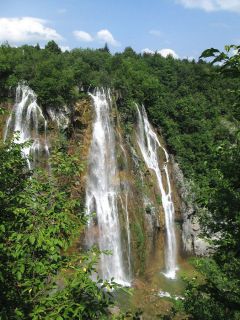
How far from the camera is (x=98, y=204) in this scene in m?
25.0

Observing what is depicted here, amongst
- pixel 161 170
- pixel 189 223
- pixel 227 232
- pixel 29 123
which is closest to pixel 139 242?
pixel 189 223

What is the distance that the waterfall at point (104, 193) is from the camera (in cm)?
2428

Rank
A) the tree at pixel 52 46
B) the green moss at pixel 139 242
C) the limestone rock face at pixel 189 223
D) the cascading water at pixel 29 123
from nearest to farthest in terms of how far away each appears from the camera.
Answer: the cascading water at pixel 29 123
the green moss at pixel 139 242
the limestone rock face at pixel 189 223
the tree at pixel 52 46

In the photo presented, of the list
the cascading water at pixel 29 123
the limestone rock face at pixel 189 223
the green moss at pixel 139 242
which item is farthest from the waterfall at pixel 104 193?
the limestone rock face at pixel 189 223

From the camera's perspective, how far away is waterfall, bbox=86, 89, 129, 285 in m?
24.3

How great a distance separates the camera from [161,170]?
3105cm

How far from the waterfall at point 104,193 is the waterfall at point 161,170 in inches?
152

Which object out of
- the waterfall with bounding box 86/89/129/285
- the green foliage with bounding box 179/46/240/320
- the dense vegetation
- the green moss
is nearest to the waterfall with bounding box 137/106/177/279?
the dense vegetation

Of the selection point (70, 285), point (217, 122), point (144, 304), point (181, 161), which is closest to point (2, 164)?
point (70, 285)

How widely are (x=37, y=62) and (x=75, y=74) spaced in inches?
126

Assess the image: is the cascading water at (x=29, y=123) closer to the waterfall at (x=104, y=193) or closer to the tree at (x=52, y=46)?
the waterfall at (x=104, y=193)

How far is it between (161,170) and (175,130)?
5.65 m

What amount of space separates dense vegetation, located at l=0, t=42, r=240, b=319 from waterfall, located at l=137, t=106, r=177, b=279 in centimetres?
143

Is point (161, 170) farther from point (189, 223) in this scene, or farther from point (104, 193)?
point (104, 193)
